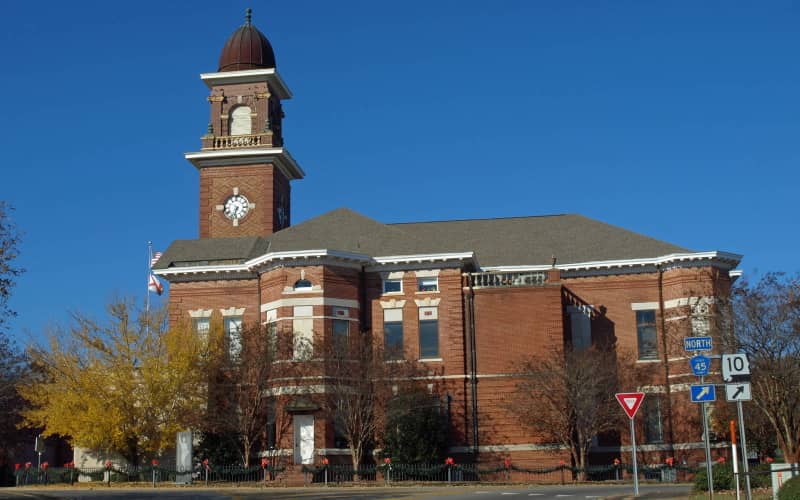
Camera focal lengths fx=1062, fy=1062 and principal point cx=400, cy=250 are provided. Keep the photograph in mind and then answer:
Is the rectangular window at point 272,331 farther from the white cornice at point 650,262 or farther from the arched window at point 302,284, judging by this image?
the white cornice at point 650,262

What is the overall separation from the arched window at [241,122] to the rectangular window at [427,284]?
664 inches

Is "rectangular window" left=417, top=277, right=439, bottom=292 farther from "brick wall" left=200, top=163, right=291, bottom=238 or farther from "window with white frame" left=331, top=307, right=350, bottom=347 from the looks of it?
"brick wall" left=200, top=163, right=291, bottom=238

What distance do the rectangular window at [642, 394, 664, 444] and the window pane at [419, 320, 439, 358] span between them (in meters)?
10.3

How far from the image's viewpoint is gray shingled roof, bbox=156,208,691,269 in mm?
51562

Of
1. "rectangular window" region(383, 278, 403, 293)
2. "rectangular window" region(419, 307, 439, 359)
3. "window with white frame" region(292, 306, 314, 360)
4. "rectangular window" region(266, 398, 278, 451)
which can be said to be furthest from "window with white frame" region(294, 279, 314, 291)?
"rectangular window" region(419, 307, 439, 359)

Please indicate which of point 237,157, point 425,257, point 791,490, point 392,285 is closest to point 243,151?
point 237,157

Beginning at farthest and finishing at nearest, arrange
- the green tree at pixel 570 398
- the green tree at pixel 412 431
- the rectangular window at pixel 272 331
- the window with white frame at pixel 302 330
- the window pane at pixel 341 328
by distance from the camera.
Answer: the window pane at pixel 341 328 → the rectangular window at pixel 272 331 → the window with white frame at pixel 302 330 → the green tree at pixel 570 398 → the green tree at pixel 412 431

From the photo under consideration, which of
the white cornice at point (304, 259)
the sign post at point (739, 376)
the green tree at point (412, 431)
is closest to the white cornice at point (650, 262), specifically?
the white cornice at point (304, 259)

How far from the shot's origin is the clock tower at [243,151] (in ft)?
195

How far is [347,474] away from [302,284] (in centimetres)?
905

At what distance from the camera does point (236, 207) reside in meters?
59.8

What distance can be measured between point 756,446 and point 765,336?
10.3 m

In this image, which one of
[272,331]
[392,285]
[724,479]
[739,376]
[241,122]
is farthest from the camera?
[241,122]

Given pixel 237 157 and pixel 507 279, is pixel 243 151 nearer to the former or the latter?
pixel 237 157
